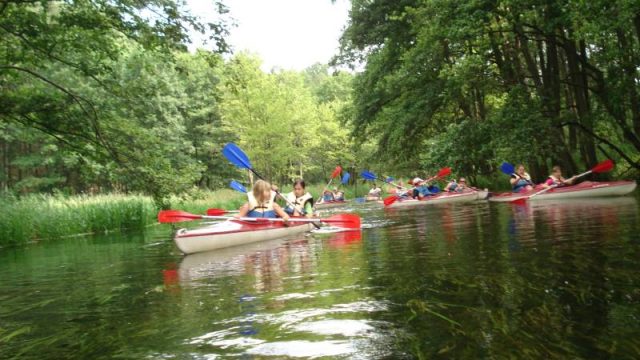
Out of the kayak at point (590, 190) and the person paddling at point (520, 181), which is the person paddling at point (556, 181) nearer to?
the kayak at point (590, 190)

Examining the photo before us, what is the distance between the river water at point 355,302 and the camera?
3.08 metres

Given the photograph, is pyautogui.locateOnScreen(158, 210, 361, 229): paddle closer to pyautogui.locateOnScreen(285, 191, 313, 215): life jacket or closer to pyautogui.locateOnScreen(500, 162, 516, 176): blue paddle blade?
pyautogui.locateOnScreen(285, 191, 313, 215): life jacket

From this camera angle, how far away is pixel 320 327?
3.58 m

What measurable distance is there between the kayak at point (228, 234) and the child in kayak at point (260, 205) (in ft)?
0.90

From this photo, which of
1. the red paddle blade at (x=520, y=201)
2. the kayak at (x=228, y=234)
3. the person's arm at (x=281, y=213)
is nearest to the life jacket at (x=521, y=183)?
the red paddle blade at (x=520, y=201)

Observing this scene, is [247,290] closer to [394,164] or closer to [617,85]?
[617,85]

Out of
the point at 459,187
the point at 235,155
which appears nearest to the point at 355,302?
the point at 235,155

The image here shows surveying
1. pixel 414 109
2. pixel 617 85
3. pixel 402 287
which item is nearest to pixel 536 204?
pixel 617 85

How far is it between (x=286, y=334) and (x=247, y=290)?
1849 millimetres

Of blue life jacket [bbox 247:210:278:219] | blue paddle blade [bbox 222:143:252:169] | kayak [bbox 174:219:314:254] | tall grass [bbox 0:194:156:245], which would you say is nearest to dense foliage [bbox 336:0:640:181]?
blue paddle blade [bbox 222:143:252:169]

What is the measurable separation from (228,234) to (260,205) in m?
1.32

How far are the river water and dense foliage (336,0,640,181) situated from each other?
23.0 feet

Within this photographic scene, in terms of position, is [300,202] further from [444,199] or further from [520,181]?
[444,199]

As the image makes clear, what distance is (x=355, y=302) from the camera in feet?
14.0
